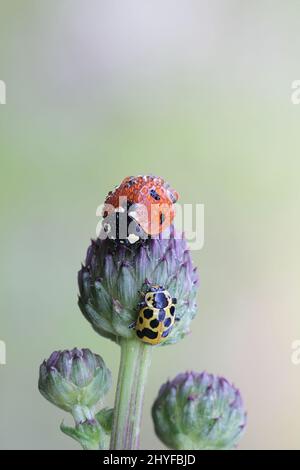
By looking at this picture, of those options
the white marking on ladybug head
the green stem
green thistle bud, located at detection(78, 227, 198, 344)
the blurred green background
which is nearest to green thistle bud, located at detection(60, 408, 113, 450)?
the green stem

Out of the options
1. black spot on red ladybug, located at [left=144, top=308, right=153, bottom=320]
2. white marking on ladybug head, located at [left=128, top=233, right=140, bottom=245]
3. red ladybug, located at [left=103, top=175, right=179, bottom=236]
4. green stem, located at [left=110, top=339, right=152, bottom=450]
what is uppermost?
red ladybug, located at [left=103, top=175, right=179, bottom=236]

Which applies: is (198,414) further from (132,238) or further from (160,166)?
(160,166)

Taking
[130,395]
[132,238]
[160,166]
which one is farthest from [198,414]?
[160,166]

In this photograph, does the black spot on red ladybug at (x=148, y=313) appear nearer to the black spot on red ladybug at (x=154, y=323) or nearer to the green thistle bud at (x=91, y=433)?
the black spot on red ladybug at (x=154, y=323)

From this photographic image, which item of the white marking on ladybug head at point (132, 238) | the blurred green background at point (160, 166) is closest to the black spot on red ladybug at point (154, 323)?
the white marking on ladybug head at point (132, 238)

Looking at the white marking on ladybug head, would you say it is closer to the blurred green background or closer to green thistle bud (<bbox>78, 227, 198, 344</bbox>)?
green thistle bud (<bbox>78, 227, 198, 344</bbox>)

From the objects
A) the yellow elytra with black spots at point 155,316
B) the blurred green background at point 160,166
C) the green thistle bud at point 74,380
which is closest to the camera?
the yellow elytra with black spots at point 155,316
